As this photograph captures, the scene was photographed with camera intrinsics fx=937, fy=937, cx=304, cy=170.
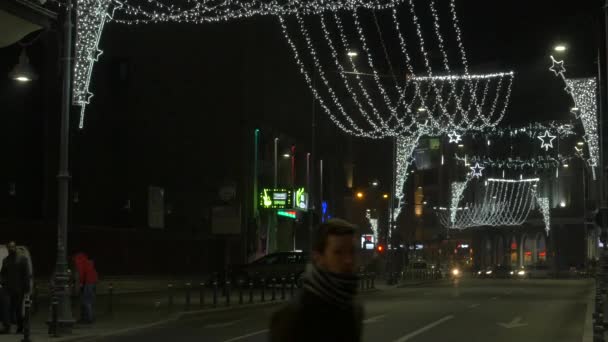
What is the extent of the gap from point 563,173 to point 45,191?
2917 inches

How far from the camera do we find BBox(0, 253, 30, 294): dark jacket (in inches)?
809

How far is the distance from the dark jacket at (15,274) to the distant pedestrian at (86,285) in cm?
209

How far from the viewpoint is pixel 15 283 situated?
20578mm

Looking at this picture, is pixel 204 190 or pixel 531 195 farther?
pixel 531 195

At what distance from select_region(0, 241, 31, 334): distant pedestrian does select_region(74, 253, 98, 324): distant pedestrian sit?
2.08 metres

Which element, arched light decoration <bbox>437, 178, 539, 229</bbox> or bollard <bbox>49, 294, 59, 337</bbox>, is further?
arched light decoration <bbox>437, 178, 539, 229</bbox>

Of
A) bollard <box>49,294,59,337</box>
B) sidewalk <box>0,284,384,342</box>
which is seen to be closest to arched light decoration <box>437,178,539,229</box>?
sidewalk <box>0,284,384,342</box>

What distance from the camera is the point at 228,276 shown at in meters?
43.4

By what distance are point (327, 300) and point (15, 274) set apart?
18.1m

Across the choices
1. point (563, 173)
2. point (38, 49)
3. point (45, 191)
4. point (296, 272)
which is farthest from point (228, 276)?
point (563, 173)

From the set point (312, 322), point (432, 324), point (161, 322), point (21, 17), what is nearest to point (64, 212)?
point (21, 17)

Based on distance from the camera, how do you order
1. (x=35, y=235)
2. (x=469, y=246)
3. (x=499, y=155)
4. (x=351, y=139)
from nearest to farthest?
(x=35, y=235) < (x=351, y=139) < (x=499, y=155) < (x=469, y=246)

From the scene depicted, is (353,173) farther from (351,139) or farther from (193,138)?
(193,138)

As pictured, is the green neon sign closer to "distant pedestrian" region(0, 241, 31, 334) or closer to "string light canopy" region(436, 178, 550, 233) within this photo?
"distant pedestrian" region(0, 241, 31, 334)
